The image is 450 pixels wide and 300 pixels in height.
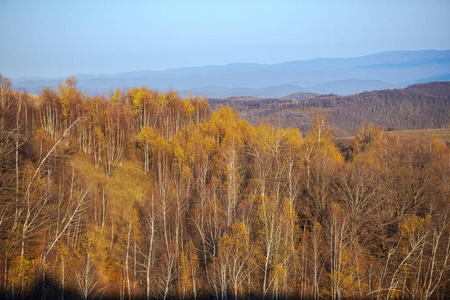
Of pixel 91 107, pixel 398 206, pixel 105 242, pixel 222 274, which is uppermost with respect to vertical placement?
pixel 91 107

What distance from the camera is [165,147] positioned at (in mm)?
47125

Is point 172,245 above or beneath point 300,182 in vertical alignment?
beneath

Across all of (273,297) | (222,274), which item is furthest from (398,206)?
(222,274)

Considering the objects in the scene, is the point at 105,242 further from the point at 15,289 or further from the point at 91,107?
the point at 91,107

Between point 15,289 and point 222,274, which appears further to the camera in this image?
point 222,274

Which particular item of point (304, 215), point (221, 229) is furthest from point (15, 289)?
point (304, 215)

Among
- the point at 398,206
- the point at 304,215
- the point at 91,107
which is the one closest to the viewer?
the point at 398,206

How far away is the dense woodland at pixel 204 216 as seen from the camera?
75.2 ft

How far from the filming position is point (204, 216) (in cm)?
3155

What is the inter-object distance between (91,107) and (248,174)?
26.5 meters

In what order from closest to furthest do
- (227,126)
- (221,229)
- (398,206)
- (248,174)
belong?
(221,229)
(398,206)
(248,174)
(227,126)

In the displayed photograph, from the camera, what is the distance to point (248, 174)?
42625 mm

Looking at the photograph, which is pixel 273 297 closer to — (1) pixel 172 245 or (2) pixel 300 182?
(1) pixel 172 245

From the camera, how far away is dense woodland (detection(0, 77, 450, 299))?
75.2 feet
